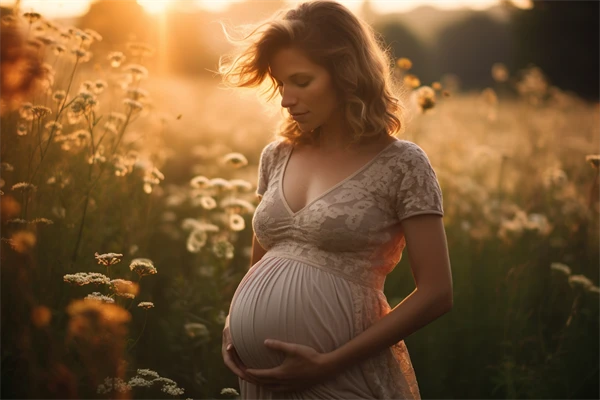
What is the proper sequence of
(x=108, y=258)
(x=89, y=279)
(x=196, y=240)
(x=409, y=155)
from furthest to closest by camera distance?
(x=196, y=240), (x=108, y=258), (x=89, y=279), (x=409, y=155)

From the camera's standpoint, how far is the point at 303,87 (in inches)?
83.8

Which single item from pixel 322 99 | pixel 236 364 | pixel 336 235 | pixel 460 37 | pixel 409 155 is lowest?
pixel 236 364

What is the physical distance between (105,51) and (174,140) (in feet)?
18.4

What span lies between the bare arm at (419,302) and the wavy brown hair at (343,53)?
1.50 ft

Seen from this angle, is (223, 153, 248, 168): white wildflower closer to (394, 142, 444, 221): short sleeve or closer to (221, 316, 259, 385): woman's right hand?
(221, 316, 259, 385): woman's right hand

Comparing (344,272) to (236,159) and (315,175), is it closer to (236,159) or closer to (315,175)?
(315,175)

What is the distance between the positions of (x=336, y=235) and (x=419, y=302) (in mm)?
354

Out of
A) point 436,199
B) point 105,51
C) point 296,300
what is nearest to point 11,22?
point 105,51

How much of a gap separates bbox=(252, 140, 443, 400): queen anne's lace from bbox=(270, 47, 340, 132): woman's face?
27cm

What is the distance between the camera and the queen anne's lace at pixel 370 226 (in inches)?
77.6

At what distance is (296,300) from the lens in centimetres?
201

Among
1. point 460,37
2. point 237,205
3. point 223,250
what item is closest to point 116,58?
point 237,205

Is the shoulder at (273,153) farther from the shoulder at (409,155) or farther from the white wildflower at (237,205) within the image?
the white wildflower at (237,205)

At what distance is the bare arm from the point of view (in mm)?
1911
